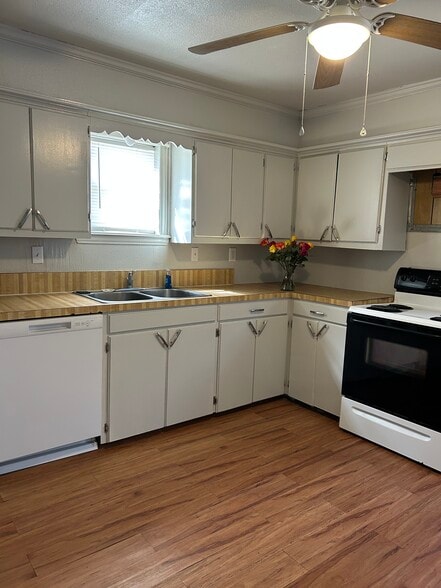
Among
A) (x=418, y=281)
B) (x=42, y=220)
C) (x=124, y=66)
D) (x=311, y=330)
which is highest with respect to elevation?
(x=124, y=66)

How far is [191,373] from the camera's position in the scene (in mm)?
2990

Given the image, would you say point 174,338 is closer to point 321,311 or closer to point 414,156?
point 321,311

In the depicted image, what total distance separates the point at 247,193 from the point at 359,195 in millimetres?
854

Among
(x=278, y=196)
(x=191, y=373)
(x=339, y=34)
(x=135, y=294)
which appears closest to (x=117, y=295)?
(x=135, y=294)

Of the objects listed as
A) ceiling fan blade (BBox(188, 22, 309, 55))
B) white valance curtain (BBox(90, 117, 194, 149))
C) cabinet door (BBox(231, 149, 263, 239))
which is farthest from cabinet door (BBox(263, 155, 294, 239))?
ceiling fan blade (BBox(188, 22, 309, 55))

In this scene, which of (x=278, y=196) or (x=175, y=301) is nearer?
(x=175, y=301)

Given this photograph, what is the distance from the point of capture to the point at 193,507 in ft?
7.10

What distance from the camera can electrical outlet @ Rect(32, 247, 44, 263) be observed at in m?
2.83

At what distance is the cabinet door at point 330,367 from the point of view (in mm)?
3127

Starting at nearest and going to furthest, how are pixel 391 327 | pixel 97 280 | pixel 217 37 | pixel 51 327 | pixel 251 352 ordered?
pixel 51 327 → pixel 217 37 → pixel 391 327 → pixel 97 280 → pixel 251 352

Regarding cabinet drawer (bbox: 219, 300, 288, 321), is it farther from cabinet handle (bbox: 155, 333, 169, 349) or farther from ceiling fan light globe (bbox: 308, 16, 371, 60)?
ceiling fan light globe (bbox: 308, 16, 371, 60)

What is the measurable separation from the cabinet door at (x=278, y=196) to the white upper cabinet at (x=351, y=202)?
10cm

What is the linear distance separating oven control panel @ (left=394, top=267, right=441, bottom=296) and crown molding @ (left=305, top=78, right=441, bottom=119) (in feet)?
4.17

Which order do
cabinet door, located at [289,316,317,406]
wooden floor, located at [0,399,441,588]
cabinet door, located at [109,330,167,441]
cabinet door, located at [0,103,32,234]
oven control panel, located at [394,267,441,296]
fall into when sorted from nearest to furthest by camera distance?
wooden floor, located at [0,399,441,588] → cabinet door, located at [0,103,32,234] → cabinet door, located at [109,330,167,441] → oven control panel, located at [394,267,441,296] → cabinet door, located at [289,316,317,406]
